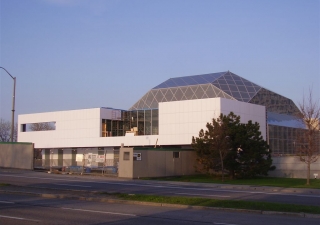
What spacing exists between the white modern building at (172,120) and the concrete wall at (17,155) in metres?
3.53

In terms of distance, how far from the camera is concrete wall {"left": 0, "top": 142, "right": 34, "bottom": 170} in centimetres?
4284

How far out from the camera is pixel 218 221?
45.8 feet

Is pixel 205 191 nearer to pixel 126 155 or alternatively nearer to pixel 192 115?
pixel 126 155

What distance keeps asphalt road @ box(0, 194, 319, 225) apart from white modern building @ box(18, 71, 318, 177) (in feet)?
85.9

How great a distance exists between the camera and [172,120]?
170 feet

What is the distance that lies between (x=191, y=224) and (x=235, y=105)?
1504 inches

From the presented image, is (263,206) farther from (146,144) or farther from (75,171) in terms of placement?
(146,144)

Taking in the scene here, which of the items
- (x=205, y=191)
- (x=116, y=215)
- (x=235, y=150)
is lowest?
(x=205, y=191)

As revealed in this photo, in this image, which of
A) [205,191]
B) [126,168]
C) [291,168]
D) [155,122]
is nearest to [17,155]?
[126,168]

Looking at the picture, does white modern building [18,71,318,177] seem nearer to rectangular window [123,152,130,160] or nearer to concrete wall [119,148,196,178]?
concrete wall [119,148,196,178]

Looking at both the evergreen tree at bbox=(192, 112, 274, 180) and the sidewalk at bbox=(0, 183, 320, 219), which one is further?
the evergreen tree at bbox=(192, 112, 274, 180)

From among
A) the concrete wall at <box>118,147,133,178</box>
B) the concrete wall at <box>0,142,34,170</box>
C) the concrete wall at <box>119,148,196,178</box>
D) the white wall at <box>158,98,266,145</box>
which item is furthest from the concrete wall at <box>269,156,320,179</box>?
the concrete wall at <box>0,142,34,170</box>

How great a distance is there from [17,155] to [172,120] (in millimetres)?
17738

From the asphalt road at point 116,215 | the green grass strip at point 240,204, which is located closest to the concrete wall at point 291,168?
the green grass strip at point 240,204
